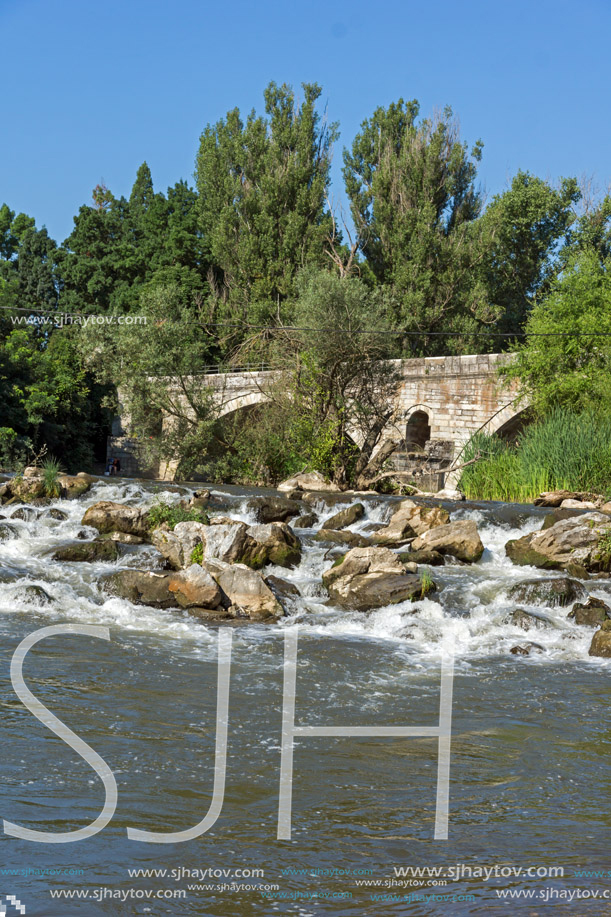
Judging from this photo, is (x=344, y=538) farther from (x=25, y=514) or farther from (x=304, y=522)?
(x=25, y=514)

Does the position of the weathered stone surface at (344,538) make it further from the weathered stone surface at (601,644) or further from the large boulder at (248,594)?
the weathered stone surface at (601,644)

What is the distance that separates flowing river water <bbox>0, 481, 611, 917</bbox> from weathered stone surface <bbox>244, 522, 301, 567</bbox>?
178 centimetres

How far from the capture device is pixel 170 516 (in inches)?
563

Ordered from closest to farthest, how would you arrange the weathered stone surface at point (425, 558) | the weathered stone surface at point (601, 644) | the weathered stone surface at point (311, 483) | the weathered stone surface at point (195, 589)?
1. the weathered stone surface at point (601, 644)
2. the weathered stone surface at point (195, 589)
3. the weathered stone surface at point (425, 558)
4. the weathered stone surface at point (311, 483)

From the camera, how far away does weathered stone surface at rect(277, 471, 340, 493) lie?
65.7ft

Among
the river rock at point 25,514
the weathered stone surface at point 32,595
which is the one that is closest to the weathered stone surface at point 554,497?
the river rock at point 25,514

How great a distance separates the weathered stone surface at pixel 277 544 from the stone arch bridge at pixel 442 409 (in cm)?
852

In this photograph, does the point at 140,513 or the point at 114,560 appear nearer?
the point at 114,560

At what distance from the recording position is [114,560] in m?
12.6

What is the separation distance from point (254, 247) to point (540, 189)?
1157cm

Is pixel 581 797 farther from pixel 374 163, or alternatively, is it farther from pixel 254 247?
pixel 374 163

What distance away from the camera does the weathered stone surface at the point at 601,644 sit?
908 cm

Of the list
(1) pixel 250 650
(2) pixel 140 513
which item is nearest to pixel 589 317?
(2) pixel 140 513

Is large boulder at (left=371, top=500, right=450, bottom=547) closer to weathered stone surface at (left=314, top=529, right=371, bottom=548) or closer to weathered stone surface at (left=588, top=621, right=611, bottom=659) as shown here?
weathered stone surface at (left=314, top=529, right=371, bottom=548)
